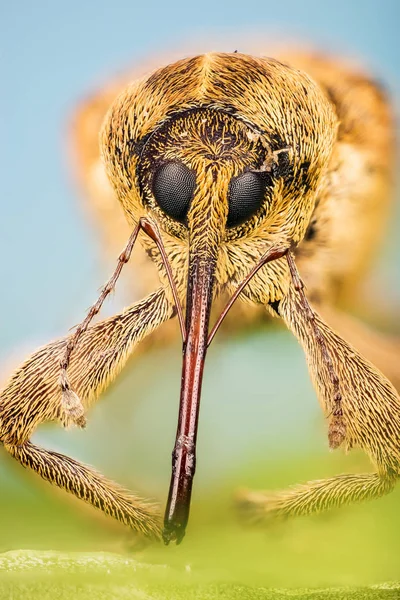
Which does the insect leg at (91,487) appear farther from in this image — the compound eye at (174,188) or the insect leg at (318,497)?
the compound eye at (174,188)

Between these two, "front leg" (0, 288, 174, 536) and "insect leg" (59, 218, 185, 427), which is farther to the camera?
"front leg" (0, 288, 174, 536)

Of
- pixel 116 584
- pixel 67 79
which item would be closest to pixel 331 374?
pixel 116 584

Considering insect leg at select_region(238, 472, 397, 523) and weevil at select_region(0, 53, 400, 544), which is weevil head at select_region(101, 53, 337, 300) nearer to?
weevil at select_region(0, 53, 400, 544)

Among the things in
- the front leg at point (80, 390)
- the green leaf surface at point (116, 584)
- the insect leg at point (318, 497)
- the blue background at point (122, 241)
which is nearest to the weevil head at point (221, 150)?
the blue background at point (122, 241)

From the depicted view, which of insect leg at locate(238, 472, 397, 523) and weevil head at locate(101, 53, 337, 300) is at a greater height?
weevil head at locate(101, 53, 337, 300)

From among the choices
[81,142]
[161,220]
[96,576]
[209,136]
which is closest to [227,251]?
[161,220]

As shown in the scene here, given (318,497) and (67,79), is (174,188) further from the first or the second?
(318,497)

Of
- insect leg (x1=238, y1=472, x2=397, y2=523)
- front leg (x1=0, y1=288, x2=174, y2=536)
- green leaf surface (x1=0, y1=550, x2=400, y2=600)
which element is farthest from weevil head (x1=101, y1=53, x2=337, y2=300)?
green leaf surface (x1=0, y1=550, x2=400, y2=600)

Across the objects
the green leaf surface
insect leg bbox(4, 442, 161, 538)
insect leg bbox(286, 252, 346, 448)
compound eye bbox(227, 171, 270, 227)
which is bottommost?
the green leaf surface

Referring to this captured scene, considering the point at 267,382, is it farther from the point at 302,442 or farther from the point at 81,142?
the point at 81,142
